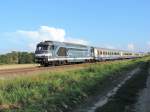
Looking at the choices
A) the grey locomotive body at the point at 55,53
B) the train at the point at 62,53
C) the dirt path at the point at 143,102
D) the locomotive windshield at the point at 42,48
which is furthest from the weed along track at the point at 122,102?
the locomotive windshield at the point at 42,48

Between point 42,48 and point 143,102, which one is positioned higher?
point 42,48

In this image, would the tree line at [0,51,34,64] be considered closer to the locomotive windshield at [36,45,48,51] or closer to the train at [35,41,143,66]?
the train at [35,41,143,66]

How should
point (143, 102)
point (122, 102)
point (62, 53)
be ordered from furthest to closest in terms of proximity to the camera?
point (62, 53) → point (143, 102) → point (122, 102)

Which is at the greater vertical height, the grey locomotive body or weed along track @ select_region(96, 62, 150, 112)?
the grey locomotive body

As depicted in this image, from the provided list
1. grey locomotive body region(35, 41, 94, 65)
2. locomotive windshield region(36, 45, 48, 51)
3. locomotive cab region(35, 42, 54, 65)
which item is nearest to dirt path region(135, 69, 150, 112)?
locomotive cab region(35, 42, 54, 65)

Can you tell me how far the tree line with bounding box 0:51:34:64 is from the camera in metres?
92.9

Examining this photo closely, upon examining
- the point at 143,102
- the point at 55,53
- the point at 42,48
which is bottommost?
the point at 143,102

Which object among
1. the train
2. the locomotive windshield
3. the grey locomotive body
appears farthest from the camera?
the locomotive windshield

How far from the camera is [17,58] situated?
9738 centimetres

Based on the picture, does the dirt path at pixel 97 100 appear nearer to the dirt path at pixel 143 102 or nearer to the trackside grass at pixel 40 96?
the trackside grass at pixel 40 96

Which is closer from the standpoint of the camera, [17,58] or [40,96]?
[40,96]

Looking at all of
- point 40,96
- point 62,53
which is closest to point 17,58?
point 62,53

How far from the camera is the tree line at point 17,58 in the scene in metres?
92.9

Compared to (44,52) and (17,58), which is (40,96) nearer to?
(44,52)
